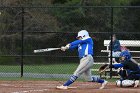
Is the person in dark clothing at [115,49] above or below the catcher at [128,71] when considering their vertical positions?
above

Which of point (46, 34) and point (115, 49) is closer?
point (115, 49)

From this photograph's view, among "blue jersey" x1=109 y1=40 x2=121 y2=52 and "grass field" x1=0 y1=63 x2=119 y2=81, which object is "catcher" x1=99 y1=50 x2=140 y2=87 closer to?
"blue jersey" x1=109 y1=40 x2=121 y2=52

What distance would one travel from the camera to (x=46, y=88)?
52.5 ft

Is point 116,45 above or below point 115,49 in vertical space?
above

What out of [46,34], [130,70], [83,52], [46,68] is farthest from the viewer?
[46,68]

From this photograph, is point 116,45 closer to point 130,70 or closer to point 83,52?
point 130,70

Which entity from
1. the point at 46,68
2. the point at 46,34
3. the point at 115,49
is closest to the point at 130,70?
the point at 115,49

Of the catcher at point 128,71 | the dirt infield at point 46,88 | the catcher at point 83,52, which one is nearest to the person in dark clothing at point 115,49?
the dirt infield at point 46,88

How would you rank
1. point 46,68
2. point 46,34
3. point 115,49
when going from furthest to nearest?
1. point 46,68
2. point 46,34
3. point 115,49

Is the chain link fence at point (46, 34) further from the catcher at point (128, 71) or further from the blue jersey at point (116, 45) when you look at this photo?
the catcher at point (128, 71)

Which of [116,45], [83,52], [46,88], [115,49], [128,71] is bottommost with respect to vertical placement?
[46,88]

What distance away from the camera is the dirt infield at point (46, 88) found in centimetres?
1494

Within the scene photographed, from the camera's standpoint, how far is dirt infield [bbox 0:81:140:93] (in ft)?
49.0

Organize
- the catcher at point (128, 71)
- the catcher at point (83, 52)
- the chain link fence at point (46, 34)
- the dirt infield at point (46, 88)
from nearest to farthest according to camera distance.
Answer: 1. the dirt infield at point (46, 88)
2. the catcher at point (83, 52)
3. the catcher at point (128, 71)
4. the chain link fence at point (46, 34)
